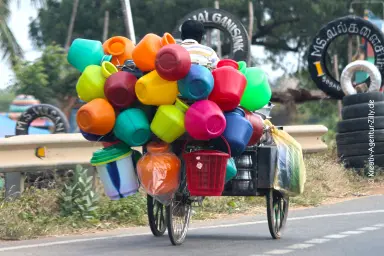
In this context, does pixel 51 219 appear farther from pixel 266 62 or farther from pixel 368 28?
pixel 266 62

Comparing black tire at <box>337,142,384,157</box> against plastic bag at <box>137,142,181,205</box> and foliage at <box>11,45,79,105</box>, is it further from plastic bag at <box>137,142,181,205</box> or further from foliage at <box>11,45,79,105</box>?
foliage at <box>11,45,79,105</box>

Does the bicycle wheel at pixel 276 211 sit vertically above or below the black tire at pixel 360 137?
below

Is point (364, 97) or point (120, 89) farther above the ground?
point (120, 89)

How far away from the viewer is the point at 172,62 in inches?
368

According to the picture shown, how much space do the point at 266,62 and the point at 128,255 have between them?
4411 centimetres

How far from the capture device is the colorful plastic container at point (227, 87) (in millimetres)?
9602

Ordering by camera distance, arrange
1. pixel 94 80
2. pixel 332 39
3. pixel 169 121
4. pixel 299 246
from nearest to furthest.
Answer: pixel 169 121, pixel 94 80, pixel 299 246, pixel 332 39

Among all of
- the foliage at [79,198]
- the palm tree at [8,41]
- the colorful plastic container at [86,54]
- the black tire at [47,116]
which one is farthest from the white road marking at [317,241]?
the palm tree at [8,41]

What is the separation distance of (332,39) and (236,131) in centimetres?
1332

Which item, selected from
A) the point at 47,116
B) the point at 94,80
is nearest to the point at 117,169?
the point at 94,80

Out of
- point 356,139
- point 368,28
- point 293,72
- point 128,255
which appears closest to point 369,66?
point 356,139

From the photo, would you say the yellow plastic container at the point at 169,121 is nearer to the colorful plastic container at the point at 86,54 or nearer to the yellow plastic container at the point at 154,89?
the yellow plastic container at the point at 154,89

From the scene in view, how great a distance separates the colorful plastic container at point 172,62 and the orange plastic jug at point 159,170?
79 cm

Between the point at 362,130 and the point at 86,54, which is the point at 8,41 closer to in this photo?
the point at 362,130
